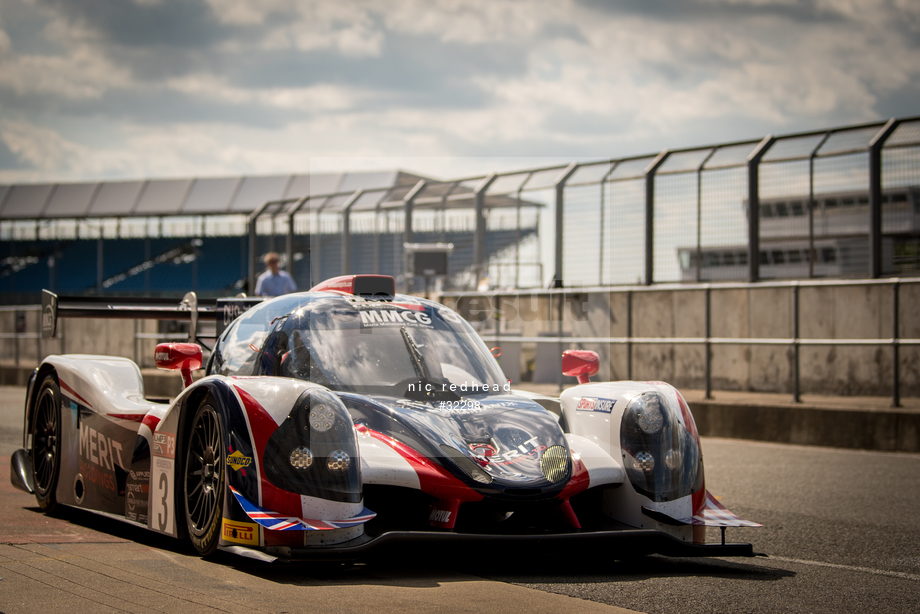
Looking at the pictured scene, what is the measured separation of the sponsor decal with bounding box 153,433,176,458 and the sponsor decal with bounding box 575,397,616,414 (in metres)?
2.02

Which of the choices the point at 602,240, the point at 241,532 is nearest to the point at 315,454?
the point at 241,532

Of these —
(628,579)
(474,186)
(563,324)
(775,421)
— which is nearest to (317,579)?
(628,579)

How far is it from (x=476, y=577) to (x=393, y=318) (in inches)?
60.2

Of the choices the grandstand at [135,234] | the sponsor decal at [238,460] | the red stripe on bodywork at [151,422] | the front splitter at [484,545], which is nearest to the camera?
the front splitter at [484,545]

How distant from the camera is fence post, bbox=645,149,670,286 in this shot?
1471cm

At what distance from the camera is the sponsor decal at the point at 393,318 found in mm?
5148

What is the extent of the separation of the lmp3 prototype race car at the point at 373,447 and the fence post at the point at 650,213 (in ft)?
30.9

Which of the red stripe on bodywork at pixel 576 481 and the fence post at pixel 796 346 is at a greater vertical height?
the fence post at pixel 796 346

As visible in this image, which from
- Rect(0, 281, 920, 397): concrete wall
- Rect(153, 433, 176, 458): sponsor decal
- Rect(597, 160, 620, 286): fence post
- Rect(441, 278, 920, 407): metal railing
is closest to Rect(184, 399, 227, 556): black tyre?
Rect(153, 433, 176, 458): sponsor decal

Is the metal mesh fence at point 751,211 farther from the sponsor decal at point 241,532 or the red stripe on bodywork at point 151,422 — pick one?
the sponsor decal at point 241,532

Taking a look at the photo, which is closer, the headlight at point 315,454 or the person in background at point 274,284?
the headlight at point 315,454

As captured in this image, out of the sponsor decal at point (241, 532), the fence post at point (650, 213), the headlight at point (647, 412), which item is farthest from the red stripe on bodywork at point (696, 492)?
the fence post at point (650, 213)

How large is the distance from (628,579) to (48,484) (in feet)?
12.1

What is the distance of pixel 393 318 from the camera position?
5.25m
